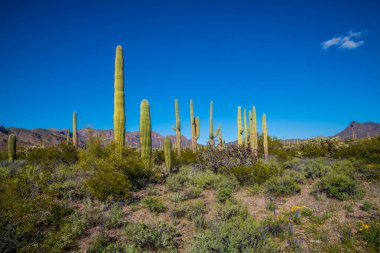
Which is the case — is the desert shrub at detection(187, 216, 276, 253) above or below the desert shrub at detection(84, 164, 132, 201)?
below

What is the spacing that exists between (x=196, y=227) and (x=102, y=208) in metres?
2.63

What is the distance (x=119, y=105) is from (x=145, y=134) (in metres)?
1.74

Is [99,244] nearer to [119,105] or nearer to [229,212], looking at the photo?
[229,212]

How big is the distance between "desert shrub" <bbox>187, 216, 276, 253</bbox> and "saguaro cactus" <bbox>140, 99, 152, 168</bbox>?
6.14m

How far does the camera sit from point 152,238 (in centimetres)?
464

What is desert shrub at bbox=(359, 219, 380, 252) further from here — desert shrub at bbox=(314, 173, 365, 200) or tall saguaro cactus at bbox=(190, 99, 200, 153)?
tall saguaro cactus at bbox=(190, 99, 200, 153)

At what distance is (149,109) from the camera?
40.0 feet

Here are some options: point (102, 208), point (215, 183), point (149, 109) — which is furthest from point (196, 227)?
point (149, 109)

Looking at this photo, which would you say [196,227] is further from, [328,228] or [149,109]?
[149,109]

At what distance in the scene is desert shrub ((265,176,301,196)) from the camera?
314 inches

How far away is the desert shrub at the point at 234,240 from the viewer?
13.4 ft

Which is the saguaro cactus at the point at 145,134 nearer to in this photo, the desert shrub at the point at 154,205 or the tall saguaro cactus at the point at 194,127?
the desert shrub at the point at 154,205

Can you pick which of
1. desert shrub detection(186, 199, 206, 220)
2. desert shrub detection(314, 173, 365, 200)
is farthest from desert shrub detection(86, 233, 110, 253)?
desert shrub detection(314, 173, 365, 200)

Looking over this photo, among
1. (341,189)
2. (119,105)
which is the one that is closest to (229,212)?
(341,189)
